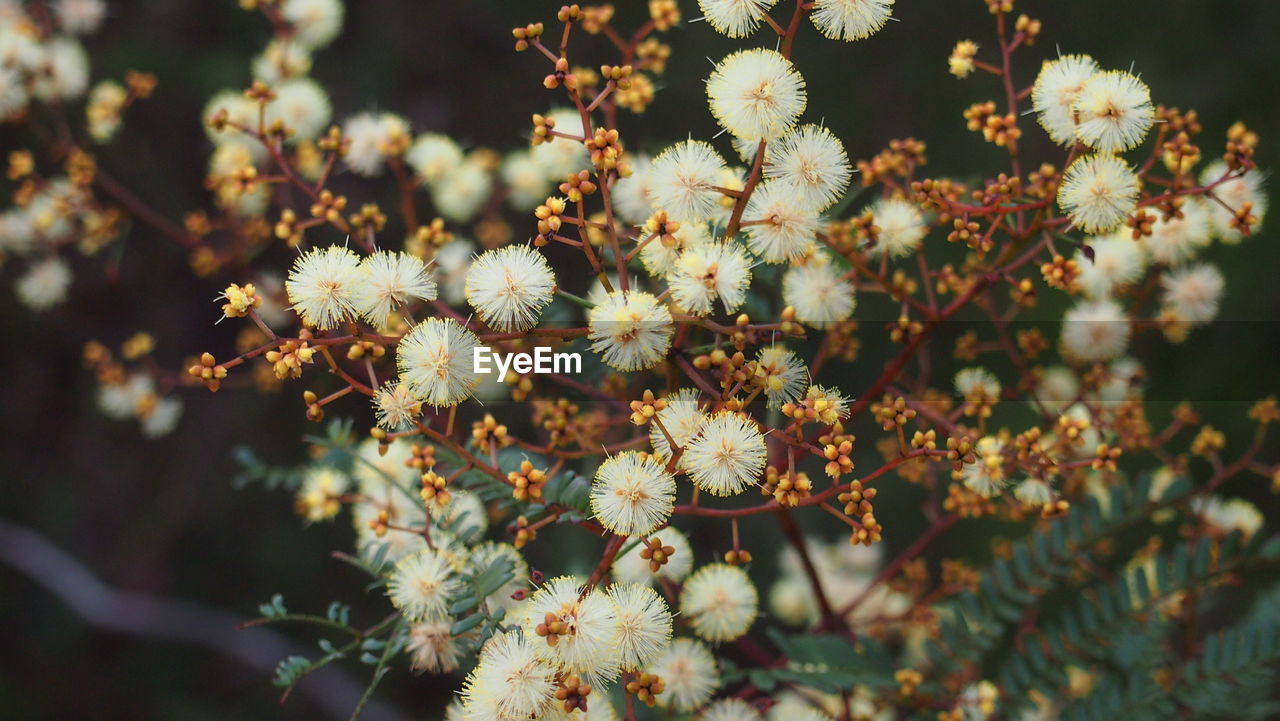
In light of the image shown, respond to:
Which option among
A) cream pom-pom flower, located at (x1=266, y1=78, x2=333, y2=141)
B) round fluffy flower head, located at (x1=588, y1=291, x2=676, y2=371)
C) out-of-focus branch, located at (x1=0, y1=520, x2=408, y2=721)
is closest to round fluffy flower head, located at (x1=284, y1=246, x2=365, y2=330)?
round fluffy flower head, located at (x1=588, y1=291, x2=676, y2=371)

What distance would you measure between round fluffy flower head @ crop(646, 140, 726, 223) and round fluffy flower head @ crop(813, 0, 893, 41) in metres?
0.15

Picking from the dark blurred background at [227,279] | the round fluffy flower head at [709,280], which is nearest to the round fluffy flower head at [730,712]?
the round fluffy flower head at [709,280]

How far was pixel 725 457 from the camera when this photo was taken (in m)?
0.84

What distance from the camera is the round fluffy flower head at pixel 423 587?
3.13ft

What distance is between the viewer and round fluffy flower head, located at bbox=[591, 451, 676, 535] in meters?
0.84

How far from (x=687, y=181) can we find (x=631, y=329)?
154 millimetres

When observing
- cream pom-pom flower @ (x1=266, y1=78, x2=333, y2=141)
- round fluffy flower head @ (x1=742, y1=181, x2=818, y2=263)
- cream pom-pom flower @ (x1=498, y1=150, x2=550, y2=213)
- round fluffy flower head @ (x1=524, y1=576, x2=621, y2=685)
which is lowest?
round fluffy flower head @ (x1=524, y1=576, x2=621, y2=685)

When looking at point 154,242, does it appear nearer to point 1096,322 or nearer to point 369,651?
point 369,651

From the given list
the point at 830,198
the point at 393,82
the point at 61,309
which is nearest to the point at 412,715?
the point at 61,309

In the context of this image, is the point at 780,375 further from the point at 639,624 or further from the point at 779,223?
the point at 639,624

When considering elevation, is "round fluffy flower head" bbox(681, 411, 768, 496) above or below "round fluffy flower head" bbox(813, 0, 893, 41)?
below

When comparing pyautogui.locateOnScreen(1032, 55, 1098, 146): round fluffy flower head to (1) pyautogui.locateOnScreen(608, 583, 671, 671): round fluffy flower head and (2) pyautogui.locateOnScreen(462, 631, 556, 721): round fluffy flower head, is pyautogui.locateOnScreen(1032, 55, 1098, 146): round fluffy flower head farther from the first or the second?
(2) pyautogui.locateOnScreen(462, 631, 556, 721): round fluffy flower head

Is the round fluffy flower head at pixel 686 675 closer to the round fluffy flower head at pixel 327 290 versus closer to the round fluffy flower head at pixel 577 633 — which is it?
the round fluffy flower head at pixel 577 633

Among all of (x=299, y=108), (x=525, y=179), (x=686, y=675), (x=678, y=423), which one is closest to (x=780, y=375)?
(x=678, y=423)
